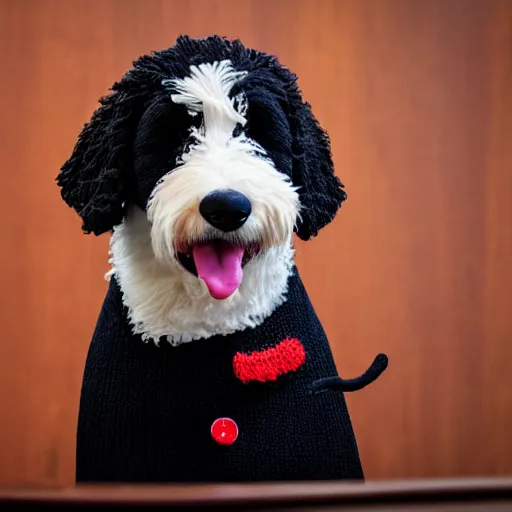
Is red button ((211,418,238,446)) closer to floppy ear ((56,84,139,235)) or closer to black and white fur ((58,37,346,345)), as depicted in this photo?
black and white fur ((58,37,346,345))

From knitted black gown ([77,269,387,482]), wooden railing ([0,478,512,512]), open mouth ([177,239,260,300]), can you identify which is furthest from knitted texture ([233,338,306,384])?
wooden railing ([0,478,512,512])

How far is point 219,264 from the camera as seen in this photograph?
2.38 ft

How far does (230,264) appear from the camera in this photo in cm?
72

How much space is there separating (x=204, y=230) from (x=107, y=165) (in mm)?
154

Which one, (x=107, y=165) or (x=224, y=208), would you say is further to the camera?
(x=107, y=165)

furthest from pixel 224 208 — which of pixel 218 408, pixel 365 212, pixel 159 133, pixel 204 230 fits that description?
pixel 365 212

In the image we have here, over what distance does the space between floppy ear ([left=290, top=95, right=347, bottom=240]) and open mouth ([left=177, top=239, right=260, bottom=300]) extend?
0.36 feet

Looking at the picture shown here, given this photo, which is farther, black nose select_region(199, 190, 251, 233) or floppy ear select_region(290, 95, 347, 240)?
floppy ear select_region(290, 95, 347, 240)

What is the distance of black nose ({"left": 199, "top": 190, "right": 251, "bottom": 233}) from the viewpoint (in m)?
0.67

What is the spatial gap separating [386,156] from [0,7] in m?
0.69

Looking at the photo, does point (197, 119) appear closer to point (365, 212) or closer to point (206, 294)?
point (206, 294)

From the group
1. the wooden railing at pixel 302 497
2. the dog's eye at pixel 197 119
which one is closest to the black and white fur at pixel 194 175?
the dog's eye at pixel 197 119

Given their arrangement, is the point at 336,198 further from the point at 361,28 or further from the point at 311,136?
the point at 361,28

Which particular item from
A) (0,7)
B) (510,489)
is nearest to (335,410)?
(510,489)
